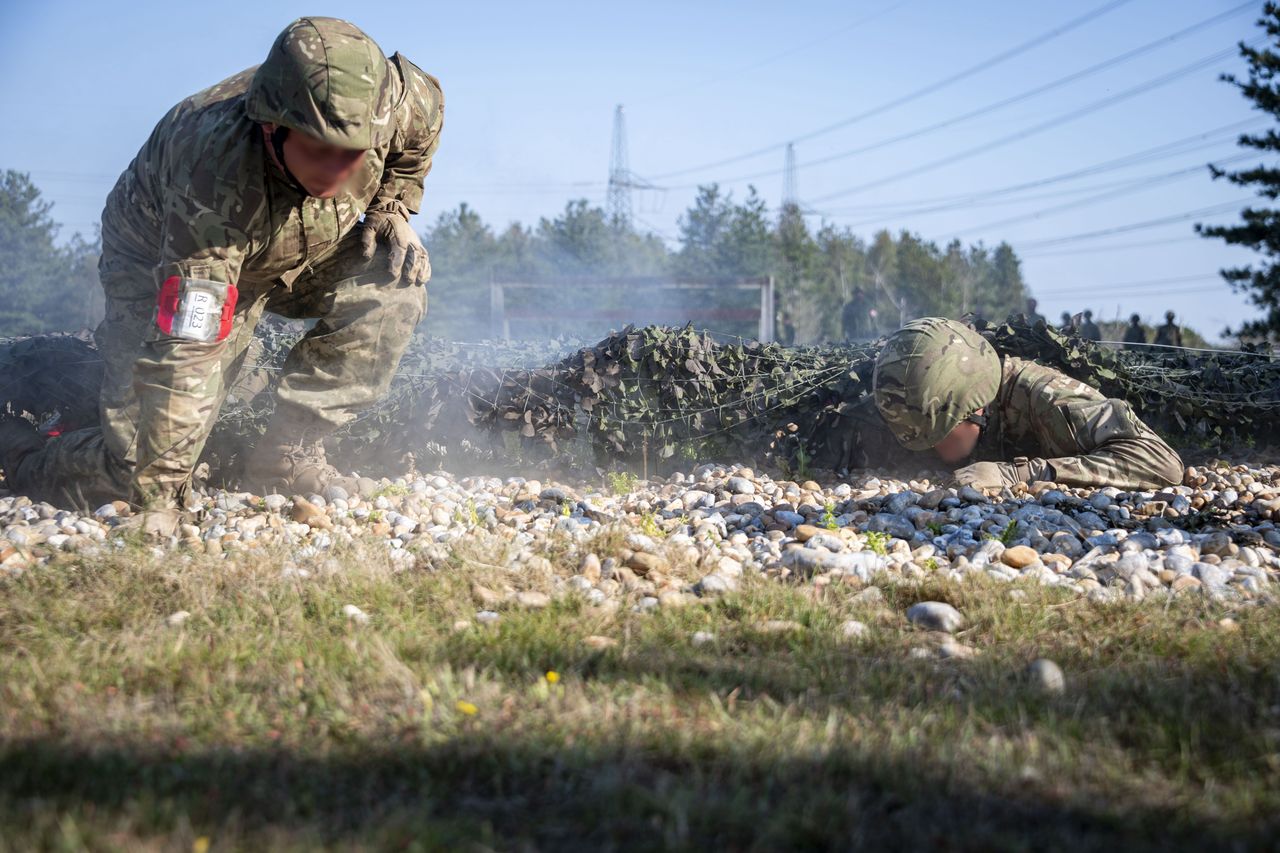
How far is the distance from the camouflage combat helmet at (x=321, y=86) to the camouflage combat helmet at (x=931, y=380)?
290 centimetres

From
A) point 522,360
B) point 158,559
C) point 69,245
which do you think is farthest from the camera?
point 69,245

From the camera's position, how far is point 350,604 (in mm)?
2688

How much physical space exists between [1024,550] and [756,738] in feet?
6.52

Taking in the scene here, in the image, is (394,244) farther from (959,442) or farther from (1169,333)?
(1169,333)

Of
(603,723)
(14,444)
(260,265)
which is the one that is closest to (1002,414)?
(260,265)

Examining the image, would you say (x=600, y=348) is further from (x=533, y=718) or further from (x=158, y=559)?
(x=533, y=718)

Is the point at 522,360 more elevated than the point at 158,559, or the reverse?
the point at 522,360

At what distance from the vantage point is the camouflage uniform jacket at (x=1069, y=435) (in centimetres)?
494

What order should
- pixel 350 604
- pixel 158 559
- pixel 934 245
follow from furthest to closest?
1. pixel 934 245
2. pixel 158 559
3. pixel 350 604

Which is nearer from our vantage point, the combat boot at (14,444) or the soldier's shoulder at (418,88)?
the soldier's shoulder at (418,88)

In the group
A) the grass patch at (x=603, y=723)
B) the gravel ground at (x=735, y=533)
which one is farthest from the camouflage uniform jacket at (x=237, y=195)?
the grass patch at (x=603, y=723)

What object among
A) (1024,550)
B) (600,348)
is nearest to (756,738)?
(1024,550)

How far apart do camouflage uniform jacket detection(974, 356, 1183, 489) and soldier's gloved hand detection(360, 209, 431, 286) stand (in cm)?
316

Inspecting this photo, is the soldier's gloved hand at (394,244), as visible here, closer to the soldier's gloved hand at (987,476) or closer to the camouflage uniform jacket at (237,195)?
the camouflage uniform jacket at (237,195)
